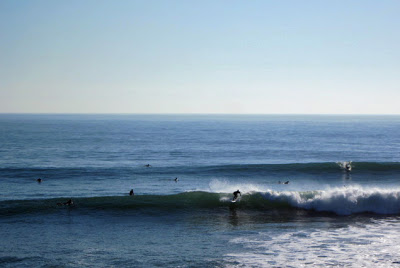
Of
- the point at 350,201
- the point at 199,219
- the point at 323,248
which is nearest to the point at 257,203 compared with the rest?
the point at 199,219

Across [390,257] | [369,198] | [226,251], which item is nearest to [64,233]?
[226,251]

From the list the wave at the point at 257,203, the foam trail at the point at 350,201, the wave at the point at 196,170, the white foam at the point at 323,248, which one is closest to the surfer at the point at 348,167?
the wave at the point at 196,170

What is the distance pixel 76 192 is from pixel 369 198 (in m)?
20.5

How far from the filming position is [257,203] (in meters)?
23.2

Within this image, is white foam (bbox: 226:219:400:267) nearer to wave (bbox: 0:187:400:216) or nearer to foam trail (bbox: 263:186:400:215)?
foam trail (bbox: 263:186:400:215)

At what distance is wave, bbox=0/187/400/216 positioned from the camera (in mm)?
21984

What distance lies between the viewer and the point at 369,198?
22.5 meters

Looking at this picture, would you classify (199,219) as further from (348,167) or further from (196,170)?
(348,167)

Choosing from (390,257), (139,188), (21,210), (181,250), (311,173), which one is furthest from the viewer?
(311,173)

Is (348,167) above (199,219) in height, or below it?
above

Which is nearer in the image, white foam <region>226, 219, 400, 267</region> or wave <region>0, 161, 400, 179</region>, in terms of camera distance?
white foam <region>226, 219, 400, 267</region>

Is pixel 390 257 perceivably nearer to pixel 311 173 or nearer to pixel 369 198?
pixel 369 198

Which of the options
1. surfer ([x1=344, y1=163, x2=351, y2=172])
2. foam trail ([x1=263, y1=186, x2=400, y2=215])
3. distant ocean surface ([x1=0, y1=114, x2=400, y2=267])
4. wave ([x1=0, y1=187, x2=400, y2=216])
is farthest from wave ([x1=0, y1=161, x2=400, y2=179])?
foam trail ([x1=263, y1=186, x2=400, y2=215])

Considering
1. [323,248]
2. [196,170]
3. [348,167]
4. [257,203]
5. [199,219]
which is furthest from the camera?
[196,170]
